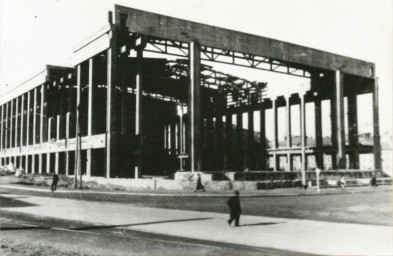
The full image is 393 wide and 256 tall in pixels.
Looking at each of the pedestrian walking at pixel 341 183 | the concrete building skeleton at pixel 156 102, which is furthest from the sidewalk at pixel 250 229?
the pedestrian walking at pixel 341 183

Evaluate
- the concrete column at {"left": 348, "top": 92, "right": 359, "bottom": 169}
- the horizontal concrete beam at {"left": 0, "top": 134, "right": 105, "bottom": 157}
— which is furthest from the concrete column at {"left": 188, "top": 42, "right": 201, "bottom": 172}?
the concrete column at {"left": 348, "top": 92, "right": 359, "bottom": 169}

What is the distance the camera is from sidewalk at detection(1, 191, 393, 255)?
1096 cm

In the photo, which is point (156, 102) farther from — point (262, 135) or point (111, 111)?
point (111, 111)

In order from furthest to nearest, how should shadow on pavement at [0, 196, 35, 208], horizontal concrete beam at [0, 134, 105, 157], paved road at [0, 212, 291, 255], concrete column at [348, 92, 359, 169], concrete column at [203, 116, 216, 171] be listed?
concrete column at [203, 116, 216, 171] < concrete column at [348, 92, 359, 169] < horizontal concrete beam at [0, 134, 105, 157] < shadow on pavement at [0, 196, 35, 208] < paved road at [0, 212, 291, 255]

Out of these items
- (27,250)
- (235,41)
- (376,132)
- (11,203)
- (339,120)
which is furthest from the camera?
(376,132)

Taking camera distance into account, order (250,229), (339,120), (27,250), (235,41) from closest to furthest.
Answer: (27,250) → (250,229) → (235,41) → (339,120)

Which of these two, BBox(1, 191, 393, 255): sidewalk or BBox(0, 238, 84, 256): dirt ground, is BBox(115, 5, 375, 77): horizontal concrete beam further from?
BBox(0, 238, 84, 256): dirt ground

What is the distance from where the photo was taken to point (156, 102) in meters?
67.8

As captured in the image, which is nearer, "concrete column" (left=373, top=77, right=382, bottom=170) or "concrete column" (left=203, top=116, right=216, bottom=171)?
"concrete column" (left=373, top=77, right=382, bottom=170)

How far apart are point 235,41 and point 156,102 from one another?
2595 cm

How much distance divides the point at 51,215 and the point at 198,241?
8671 millimetres

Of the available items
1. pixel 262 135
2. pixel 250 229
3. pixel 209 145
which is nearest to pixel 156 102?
pixel 209 145

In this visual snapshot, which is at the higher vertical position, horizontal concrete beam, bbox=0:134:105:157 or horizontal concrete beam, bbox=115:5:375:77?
horizontal concrete beam, bbox=115:5:375:77

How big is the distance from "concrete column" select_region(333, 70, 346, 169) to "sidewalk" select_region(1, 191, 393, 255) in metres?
38.7
